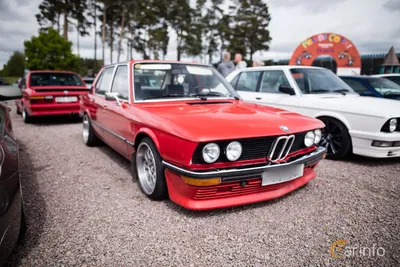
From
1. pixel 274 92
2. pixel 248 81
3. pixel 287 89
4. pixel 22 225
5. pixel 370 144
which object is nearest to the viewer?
pixel 22 225

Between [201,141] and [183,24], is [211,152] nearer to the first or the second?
[201,141]

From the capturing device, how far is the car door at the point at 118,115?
124 inches

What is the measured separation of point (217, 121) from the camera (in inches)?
91.0

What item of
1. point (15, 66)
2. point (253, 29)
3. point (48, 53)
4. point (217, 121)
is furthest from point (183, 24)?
point (15, 66)

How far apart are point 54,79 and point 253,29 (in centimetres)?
2544

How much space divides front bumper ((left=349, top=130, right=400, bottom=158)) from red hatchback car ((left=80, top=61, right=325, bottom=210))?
1365mm

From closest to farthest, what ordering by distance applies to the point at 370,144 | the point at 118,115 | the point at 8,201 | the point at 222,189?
the point at 8,201 → the point at 222,189 → the point at 118,115 → the point at 370,144

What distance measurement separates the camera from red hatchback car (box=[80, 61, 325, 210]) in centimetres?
213

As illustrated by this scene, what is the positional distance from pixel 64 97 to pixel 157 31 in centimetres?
2283

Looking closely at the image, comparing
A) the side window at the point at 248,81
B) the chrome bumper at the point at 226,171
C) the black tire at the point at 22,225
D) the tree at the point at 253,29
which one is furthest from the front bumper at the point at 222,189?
the tree at the point at 253,29

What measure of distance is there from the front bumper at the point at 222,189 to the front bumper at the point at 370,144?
74.3 inches

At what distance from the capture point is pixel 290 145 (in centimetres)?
242

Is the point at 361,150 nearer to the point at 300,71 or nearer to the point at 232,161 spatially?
the point at 300,71

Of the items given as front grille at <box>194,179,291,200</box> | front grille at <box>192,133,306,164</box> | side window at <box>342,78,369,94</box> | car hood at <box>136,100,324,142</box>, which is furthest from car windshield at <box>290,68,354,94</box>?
front grille at <box>194,179,291,200</box>
